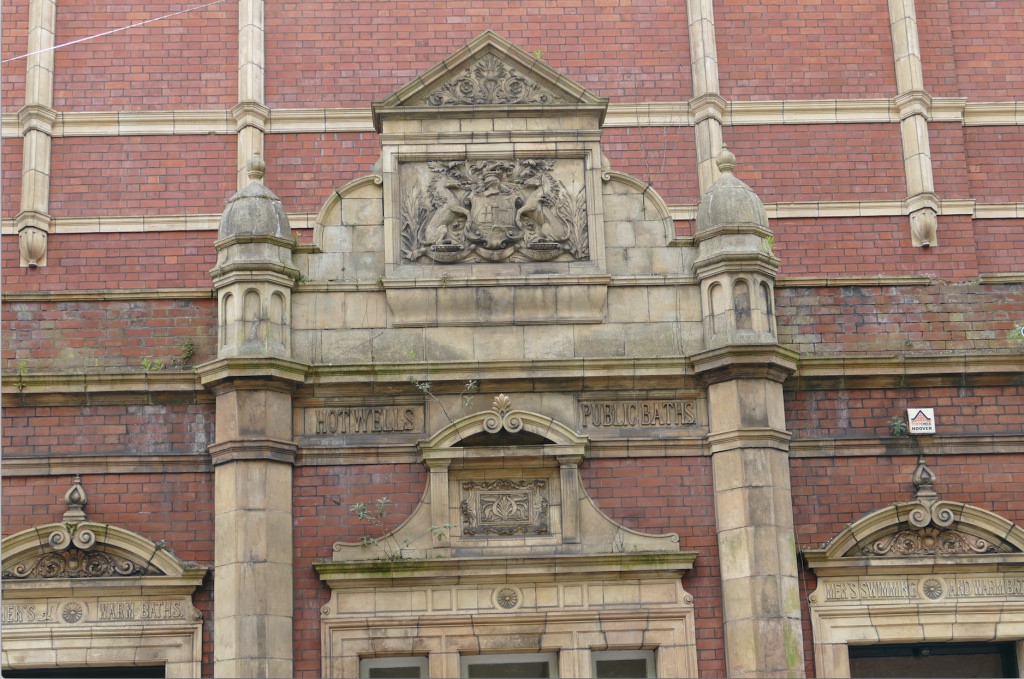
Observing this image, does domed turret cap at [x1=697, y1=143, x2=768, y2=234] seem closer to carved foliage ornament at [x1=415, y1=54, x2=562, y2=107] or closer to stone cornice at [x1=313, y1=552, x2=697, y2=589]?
carved foliage ornament at [x1=415, y1=54, x2=562, y2=107]

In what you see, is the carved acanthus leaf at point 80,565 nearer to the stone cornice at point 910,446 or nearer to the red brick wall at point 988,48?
the stone cornice at point 910,446

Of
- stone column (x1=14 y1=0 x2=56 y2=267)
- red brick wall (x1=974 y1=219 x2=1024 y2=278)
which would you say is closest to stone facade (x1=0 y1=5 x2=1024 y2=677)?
stone column (x1=14 y1=0 x2=56 y2=267)

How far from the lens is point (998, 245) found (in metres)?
25.3

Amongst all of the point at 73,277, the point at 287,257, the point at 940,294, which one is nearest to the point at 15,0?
the point at 73,277

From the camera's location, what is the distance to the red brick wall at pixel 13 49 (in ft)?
82.5

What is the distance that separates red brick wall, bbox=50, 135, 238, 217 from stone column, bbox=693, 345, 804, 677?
10.7 metres

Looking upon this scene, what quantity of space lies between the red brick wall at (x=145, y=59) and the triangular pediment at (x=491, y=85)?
312 inches

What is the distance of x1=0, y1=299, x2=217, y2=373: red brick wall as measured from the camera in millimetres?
17828

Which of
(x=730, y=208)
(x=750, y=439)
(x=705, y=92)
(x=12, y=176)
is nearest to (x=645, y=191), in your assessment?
(x=730, y=208)

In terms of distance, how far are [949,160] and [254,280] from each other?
13112 mm

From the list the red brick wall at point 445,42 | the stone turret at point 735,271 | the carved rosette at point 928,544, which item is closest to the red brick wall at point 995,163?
the red brick wall at point 445,42

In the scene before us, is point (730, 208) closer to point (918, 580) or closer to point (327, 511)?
point (918, 580)

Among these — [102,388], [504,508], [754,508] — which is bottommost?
[754,508]

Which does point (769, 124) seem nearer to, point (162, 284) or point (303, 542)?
point (162, 284)
